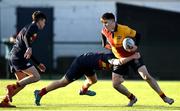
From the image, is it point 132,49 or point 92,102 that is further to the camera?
point 92,102

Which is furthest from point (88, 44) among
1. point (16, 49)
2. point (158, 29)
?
point (16, 49)

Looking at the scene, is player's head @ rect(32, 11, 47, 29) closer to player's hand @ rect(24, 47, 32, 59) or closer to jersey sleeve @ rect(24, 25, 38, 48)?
jersey sleeve @ rect(24, 25, 38, 48)

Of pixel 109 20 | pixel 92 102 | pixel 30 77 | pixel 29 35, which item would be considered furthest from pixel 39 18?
pixel 92 102

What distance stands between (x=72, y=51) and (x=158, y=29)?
361 centimetres

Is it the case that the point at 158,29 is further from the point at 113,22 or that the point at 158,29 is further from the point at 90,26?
the point at 113,22

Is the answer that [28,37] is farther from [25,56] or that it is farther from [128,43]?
[128,43]

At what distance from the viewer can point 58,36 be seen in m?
31.9

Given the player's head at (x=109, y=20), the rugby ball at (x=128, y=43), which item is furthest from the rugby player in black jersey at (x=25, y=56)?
the rugby ball at (x=128, y=43)

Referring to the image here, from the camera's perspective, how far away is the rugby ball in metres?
14.3

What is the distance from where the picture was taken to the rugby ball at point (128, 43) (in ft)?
46.8

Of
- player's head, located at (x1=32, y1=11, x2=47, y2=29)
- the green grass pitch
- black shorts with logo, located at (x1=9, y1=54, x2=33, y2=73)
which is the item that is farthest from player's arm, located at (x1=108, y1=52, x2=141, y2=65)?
black shorts with logo, located at (x1=9, y1=54, x2=33, y2=73)

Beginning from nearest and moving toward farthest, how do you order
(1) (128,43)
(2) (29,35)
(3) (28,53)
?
(3) (28,53) → (1) (128,43) → (2) (29,35)

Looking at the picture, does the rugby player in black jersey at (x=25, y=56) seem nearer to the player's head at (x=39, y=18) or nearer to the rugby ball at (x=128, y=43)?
the player's head at (x=39, y=18)

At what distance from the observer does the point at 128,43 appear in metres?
14.3
